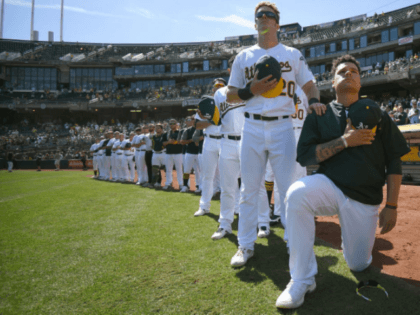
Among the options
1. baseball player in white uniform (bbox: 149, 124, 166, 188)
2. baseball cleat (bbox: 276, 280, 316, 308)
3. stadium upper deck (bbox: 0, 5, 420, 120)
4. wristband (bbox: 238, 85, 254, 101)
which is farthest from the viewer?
stadium upper deck (bbox: 0, 5, 420, 120)

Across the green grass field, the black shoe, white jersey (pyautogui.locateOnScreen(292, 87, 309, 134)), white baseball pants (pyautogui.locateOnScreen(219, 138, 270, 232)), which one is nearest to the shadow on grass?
the green grass field

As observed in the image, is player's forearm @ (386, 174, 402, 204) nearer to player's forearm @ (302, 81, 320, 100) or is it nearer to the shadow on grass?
the shadow on grass

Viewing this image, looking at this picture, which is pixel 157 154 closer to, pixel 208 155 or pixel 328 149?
pixel 208 155

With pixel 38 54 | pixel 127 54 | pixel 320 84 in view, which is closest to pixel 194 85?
pixel 127 54

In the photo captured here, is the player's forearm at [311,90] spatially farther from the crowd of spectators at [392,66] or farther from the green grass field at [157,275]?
the crowd of spectators at [392,66]

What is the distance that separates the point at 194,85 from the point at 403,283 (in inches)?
1717

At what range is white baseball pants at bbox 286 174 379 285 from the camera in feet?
6.96

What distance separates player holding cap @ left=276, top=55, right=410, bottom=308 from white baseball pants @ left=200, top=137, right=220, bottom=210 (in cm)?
295

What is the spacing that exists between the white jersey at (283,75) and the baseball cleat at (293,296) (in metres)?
1.67

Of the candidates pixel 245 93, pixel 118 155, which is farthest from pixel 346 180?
pixel 118 155

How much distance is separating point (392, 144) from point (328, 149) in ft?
1.77

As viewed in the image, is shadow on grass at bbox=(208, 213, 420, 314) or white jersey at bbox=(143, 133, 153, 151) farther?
white jersey at bbox=(143, 133, 153, 151)

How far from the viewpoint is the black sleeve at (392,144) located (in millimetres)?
2236

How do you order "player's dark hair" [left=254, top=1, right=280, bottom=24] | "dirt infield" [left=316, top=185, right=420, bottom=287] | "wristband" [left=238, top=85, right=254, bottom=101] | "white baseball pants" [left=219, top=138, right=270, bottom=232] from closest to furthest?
"dirt infield" [left=316, top=185, right=420, bottom=287] → "wristband" [left=238, top=85, right=254, bottom=101] → "player's dark hair" [left=254, top=1, right=280, bottom=24] → "white baseball pants" [left=219, top=138, right=270, bottom=232]
